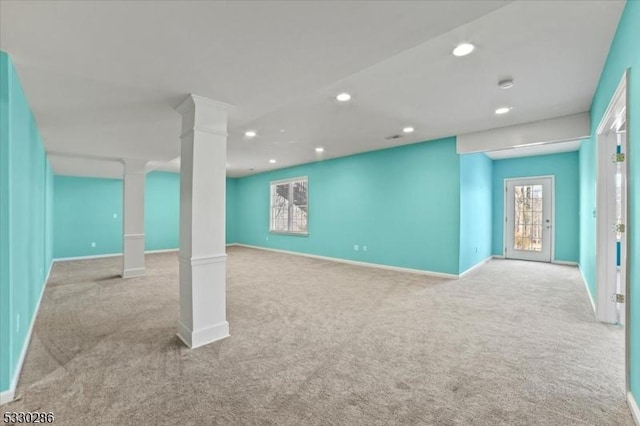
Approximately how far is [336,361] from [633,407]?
6.14ft

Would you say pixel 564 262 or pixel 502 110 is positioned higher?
pixel 502 110

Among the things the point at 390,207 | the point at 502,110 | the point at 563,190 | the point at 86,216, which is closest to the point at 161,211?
the point at 86,216

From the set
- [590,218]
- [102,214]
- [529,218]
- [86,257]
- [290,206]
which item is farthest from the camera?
[290,206]

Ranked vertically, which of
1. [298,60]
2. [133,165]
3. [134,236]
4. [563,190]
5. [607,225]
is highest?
[298,60]

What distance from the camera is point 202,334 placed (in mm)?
2727

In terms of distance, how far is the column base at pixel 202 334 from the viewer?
2.68 m

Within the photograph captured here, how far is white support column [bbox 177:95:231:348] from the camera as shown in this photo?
2.72 metres

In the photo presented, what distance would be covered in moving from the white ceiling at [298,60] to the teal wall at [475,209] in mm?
1542

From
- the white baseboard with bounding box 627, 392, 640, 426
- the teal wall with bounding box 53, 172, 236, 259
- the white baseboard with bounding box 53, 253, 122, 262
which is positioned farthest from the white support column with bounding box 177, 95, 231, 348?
the white baseboard with bounding box 53, 253, 122, 262

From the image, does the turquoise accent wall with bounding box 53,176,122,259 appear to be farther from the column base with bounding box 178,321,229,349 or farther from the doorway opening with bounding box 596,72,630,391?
the doorway opening with bounding box 596,72,630,391

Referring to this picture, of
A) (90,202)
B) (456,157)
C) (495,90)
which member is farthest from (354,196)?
(90,202)

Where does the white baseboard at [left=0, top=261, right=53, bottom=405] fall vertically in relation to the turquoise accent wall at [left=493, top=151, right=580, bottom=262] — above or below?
below

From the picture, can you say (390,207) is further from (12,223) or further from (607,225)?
(12,223)

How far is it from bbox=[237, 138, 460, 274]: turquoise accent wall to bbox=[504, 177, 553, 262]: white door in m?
3.34
